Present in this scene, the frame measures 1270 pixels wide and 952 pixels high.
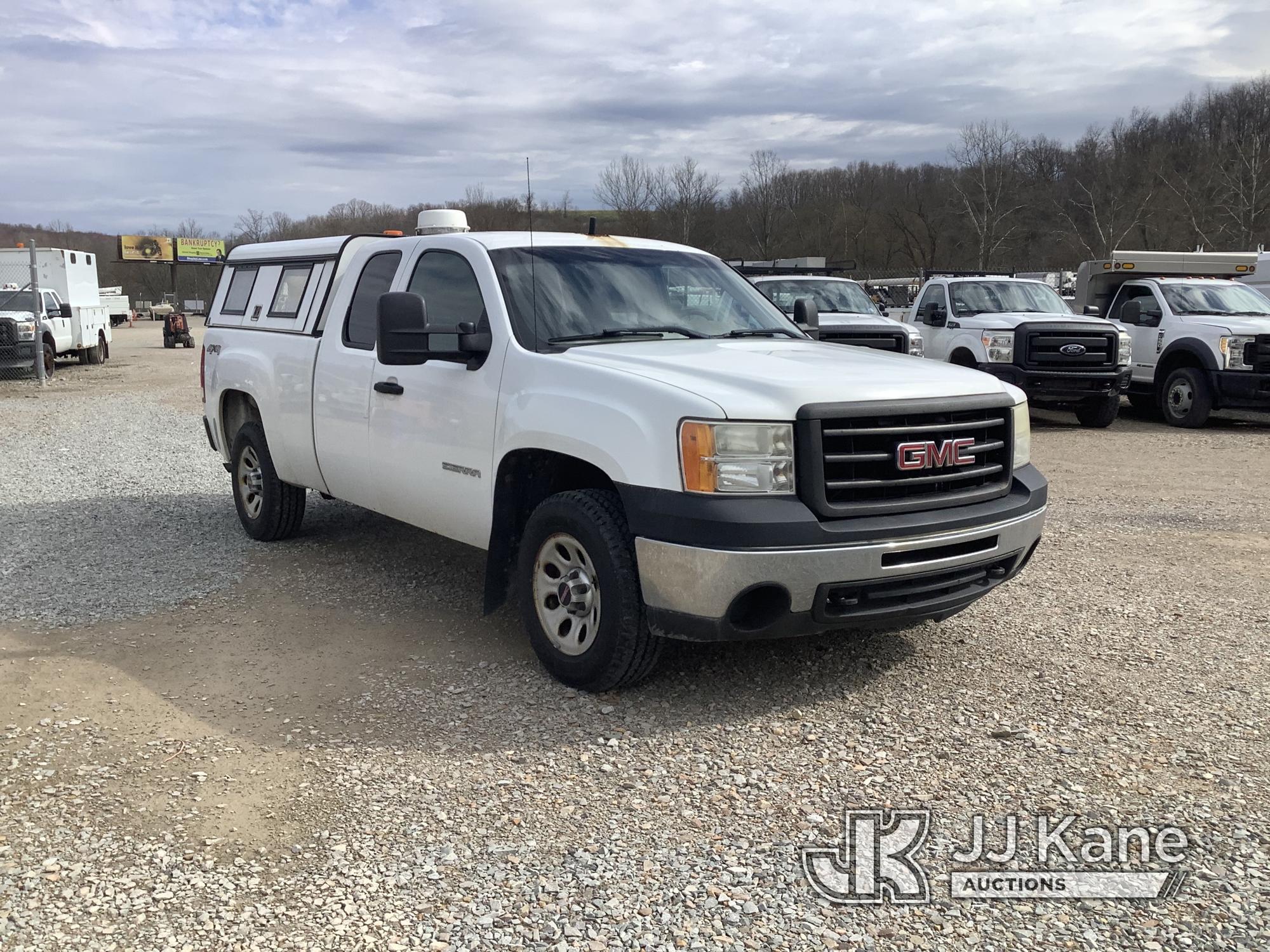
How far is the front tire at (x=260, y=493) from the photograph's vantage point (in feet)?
23.6

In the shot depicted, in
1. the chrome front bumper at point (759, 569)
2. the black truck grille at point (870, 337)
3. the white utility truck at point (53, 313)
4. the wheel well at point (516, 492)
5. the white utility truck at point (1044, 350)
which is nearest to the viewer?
the chrome front bumper at point (759, 569)

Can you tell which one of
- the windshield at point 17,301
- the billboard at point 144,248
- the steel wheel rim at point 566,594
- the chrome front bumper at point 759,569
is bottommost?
the steel wheel rim at point 566,594

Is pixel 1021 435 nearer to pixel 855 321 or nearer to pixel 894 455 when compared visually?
pixel 894 455

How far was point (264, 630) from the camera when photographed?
18.3 feet

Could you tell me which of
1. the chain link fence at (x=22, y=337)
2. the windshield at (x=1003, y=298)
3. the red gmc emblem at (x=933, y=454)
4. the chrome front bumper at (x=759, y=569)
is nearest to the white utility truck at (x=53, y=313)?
the chain link fence at (x=22, y=337)

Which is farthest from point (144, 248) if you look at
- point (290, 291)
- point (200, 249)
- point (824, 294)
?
point (290, 291)

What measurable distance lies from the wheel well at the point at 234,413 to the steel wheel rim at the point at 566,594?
3.52 metres

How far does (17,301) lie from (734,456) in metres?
22.9

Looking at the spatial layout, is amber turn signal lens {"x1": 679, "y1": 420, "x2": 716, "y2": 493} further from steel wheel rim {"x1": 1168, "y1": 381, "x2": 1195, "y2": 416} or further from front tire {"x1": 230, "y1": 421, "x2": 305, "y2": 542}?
steel wheel rim {"x1": 1168, "y1": 381, "x2": 1195, "y2": 416}

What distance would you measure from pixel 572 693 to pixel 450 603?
1597mm

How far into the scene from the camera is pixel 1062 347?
13.8 m

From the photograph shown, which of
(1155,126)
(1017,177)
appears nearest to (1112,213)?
(1017,177)

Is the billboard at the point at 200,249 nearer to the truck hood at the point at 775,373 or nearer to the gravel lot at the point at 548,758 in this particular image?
the gravel lot at the point at 548,758

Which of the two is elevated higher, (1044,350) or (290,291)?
(290,291)
